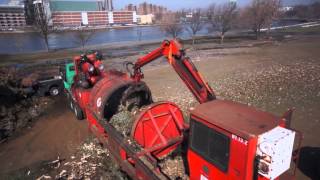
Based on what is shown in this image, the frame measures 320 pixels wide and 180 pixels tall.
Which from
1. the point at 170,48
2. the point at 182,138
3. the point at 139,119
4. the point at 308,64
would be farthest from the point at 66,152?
the point at 308,64

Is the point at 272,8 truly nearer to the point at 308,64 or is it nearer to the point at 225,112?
the point at 308,64

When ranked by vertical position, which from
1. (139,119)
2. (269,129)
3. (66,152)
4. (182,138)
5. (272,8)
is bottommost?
(66,152)

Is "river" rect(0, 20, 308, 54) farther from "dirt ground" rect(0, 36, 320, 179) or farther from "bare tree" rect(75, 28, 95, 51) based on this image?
"dirt ground" rect(0, 36, 320, 179)

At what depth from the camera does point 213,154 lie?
185 inches

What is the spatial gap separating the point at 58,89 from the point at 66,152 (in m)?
7.60

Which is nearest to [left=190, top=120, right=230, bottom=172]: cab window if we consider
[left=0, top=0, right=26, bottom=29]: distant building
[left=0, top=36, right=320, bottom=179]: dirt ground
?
[left=0, top=36, right=320, bottom=179]: dirt ground

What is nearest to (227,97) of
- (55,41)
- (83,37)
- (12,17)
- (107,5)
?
(83,37)

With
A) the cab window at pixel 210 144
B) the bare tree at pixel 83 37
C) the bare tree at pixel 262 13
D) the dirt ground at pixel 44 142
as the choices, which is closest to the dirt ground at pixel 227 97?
the dirt ground at pixel 44 142

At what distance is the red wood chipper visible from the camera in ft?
13.1

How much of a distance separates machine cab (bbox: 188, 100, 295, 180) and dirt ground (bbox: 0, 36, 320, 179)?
3736 mm

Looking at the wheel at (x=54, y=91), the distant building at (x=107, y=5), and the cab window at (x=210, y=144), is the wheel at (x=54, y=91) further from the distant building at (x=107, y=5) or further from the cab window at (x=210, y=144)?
the distant building at (x=107, y=5)

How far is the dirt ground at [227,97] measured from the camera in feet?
30.0

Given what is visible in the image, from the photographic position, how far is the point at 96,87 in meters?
9.10

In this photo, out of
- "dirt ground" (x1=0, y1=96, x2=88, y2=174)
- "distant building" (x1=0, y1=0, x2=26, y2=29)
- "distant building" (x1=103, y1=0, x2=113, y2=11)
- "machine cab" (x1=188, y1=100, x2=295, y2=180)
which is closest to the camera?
"machine cab" (x1=188, y1=100, x2=295, y2=180)
